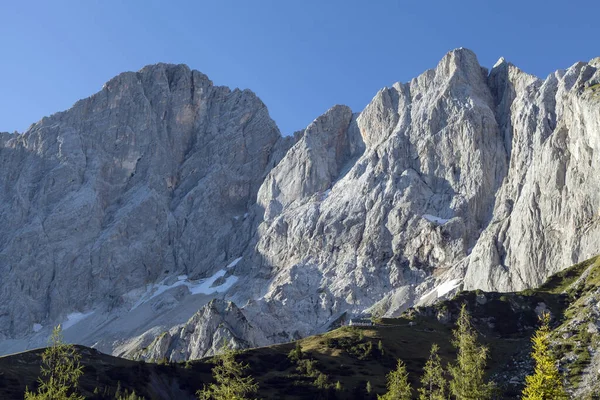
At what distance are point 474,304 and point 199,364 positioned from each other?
65.9 m

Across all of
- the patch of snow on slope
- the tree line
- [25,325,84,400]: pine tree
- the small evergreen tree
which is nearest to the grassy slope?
the small evergreen tree

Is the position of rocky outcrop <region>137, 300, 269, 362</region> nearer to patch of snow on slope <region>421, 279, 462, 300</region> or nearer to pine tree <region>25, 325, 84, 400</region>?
patch of snow on slope <region>421, 279, 462, 300</region>

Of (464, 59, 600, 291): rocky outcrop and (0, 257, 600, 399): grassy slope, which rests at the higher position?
(464, 59, 600, 291): rocky outcrop

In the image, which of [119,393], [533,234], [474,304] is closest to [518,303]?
[474,304]

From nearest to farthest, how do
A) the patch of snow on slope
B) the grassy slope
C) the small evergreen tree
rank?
the grassy slope
the small evergreen tree
the patch of snow on slope

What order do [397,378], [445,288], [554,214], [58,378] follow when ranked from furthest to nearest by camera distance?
1. [445,288]
2. [554,214]
3. [397,378]
4. [58,378]

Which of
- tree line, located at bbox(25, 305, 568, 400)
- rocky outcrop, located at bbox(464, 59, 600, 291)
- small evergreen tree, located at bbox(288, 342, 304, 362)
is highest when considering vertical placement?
rocky outcrop, located at bbox(464, 59, 600, 291)

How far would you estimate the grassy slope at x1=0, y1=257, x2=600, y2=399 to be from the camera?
107750 mm

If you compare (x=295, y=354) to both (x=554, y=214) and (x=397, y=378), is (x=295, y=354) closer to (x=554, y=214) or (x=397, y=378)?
(x=397, y=378)

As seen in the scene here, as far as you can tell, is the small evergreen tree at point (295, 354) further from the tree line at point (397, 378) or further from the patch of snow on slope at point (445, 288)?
the patch of snow on slope at point (445, 288)

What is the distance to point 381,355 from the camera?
128 metres

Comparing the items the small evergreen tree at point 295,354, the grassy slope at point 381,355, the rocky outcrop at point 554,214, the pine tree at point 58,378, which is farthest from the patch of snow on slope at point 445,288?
the pine tree at point 58,378

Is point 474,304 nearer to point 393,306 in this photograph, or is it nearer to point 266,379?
point 393,306

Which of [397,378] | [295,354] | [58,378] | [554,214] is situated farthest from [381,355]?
[58,378]
